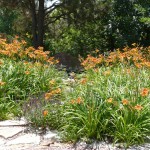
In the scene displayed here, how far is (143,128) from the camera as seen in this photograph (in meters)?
3.87

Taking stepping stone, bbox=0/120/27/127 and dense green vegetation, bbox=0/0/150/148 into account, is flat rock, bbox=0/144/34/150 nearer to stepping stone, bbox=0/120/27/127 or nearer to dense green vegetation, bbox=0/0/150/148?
dense green vegetation, bbox=0/0/150/148

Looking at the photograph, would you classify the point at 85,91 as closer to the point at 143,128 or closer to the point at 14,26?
the point at 143,128

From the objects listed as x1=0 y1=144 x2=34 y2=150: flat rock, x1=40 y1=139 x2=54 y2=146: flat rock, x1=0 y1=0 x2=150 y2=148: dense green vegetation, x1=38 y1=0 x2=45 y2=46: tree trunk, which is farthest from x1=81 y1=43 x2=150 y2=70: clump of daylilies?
x1=38 y1=0 x2=45 y2=46: tree trunk

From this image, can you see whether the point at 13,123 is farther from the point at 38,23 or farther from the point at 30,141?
the point at 38,23

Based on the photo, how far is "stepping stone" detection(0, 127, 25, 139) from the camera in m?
4.24

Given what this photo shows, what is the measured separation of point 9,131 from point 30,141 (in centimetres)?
45

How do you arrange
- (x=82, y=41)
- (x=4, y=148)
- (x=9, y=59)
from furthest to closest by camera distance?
(x=82, y=41) → (x=9, y=59) → (x=4, y=148)

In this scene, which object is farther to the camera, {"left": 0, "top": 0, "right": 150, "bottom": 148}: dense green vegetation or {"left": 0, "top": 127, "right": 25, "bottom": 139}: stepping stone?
{"left": 0, "top": 127, "right": 25, "bottom": 139}: stepping stone

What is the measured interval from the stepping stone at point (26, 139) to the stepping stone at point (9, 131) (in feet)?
0.43

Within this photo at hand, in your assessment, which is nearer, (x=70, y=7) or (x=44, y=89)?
(x=44, y=89)

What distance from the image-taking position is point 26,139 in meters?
4.11

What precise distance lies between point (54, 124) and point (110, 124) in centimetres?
84

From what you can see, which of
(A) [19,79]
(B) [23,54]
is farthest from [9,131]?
(B) [23,54]

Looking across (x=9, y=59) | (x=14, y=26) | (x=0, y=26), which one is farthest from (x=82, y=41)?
(x=9, y=59)
